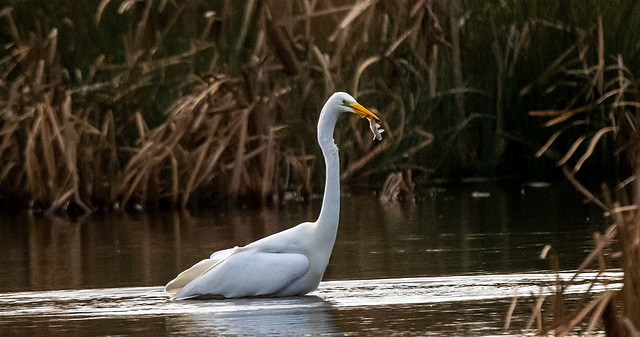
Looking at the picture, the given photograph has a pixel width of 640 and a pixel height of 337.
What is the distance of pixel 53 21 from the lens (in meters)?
16.4

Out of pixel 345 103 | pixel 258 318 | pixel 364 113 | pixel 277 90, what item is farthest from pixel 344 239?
pixel 258 318

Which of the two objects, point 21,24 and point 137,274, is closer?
point 137,274

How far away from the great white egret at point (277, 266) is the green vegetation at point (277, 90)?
591 cm

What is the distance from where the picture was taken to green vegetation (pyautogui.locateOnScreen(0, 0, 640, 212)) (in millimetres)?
15047

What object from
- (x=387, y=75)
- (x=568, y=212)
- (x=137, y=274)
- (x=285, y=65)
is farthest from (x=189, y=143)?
(x=137, y=274)

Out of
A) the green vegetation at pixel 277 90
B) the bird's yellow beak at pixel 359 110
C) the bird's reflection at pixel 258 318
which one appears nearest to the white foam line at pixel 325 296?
the bird's reflection at pixel 258 318

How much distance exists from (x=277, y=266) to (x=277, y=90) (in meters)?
7.16

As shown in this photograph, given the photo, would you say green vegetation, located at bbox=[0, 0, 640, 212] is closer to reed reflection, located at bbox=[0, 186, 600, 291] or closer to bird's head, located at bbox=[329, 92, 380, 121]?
reed reflection, located at bbox=[0, 186, 600, 291]

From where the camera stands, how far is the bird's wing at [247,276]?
8.52 metres

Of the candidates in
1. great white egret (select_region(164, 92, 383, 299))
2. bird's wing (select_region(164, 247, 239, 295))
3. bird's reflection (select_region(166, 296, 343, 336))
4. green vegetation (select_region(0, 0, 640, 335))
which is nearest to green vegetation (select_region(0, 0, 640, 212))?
green vegetation (select_region(0, 0, 640, 335))

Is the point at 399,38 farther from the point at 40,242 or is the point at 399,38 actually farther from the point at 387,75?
the point at 40,242

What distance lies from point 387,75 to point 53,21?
3.78m

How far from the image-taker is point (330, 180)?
878cm

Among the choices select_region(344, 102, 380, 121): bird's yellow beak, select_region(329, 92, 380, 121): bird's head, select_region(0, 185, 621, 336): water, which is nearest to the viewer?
select_region(0, 185, 621, 336): water
